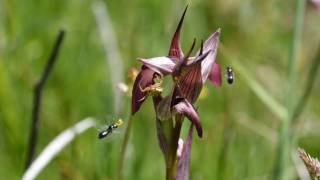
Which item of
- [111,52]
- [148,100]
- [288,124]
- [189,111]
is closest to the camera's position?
[189,111]

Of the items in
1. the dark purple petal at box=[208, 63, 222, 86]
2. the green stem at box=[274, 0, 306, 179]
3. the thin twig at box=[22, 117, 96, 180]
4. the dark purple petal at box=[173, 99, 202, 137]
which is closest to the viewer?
the dark purple petal at box=[173, 99, 202, 137]

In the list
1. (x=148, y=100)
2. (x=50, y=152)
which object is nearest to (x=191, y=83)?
(x=50, y=152)

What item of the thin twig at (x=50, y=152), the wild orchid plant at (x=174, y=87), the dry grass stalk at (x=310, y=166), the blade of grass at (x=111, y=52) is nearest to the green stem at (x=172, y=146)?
the wild orchid plant at (x=174, y=87)

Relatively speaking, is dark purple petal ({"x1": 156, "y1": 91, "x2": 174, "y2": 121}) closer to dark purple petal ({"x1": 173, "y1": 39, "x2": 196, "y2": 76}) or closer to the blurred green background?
dark purple petal ({"x1": 173, "y1": 39, "x2": 196, "y2": 76})

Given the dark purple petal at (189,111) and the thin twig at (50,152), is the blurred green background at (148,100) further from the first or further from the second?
the dark purple petal at (189,111)

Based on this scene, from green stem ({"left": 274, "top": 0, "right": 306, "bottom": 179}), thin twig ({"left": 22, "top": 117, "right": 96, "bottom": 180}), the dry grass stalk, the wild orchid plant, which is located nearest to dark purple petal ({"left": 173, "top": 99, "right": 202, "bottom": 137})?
the wild orchid plant

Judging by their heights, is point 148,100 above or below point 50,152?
above

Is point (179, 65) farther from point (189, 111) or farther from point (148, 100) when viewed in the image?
point (148, 100)

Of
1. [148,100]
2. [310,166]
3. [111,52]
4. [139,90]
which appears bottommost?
[310,166]
